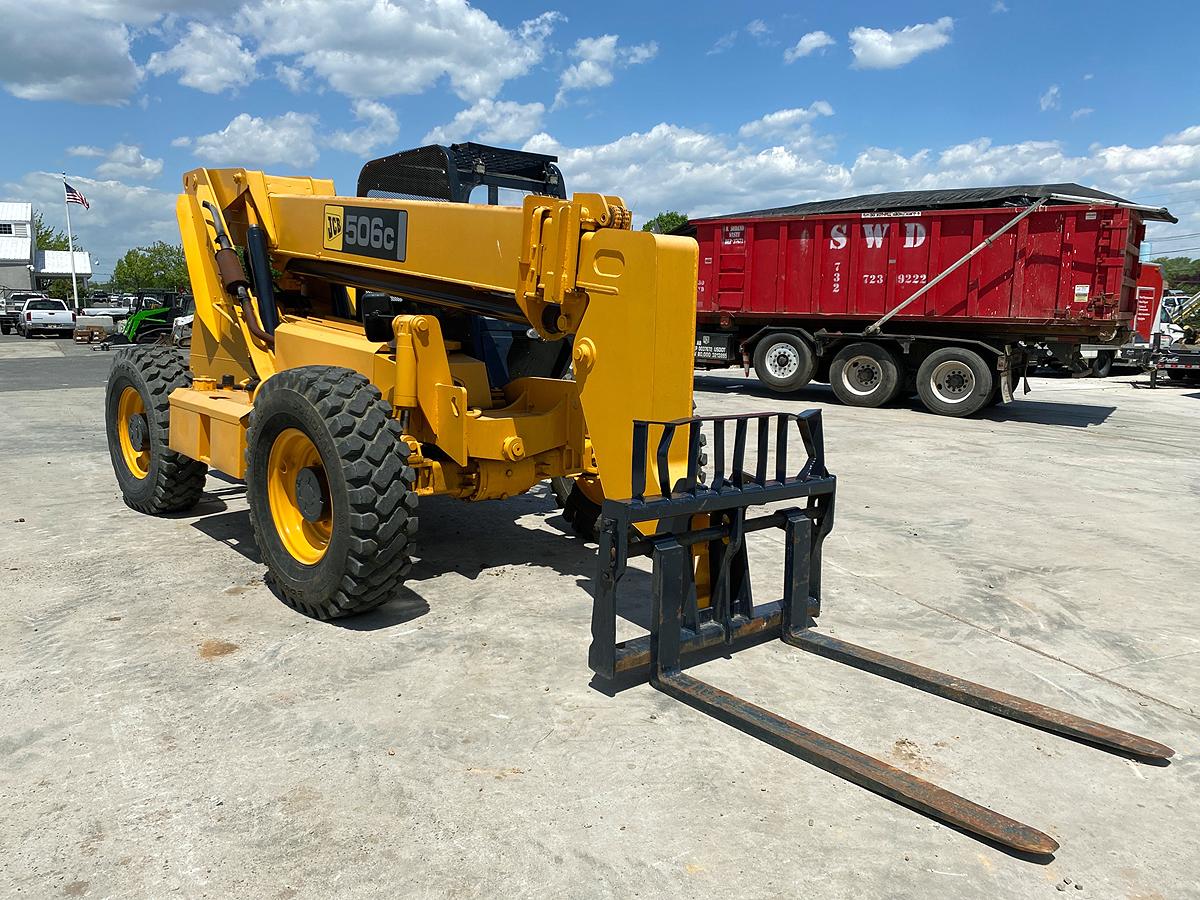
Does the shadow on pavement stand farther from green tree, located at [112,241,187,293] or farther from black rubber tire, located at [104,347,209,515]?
green tree, located at [112,241,187,293]

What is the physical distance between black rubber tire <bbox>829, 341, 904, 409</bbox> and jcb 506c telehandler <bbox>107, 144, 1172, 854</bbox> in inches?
388

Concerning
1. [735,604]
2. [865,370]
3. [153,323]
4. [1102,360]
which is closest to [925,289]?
[865,370]

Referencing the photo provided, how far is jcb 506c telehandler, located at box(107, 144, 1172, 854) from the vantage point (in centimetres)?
376

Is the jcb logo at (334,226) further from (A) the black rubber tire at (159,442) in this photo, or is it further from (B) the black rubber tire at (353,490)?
(A) the black rubber tire at (159,442)

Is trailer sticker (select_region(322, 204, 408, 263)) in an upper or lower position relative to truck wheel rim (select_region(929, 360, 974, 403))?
upper

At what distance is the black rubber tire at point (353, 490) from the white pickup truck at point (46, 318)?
35162 millimetres

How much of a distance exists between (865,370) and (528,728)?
12.6 metres

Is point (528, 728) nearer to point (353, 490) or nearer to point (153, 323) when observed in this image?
point (353, 490)

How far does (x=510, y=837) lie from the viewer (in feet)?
9.16

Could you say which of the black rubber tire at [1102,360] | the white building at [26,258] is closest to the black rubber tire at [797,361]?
the black rubber tire at [1102,360]

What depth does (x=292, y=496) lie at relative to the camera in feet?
16.3

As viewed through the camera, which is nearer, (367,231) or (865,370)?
(367,231)

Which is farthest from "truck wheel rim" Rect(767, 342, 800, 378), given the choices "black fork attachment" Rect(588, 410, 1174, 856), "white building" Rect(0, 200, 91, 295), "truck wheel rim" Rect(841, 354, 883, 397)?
"white building" Rect(0, 200, 91, 295)

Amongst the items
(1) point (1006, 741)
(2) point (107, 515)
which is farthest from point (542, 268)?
(2) point (107, 515)
